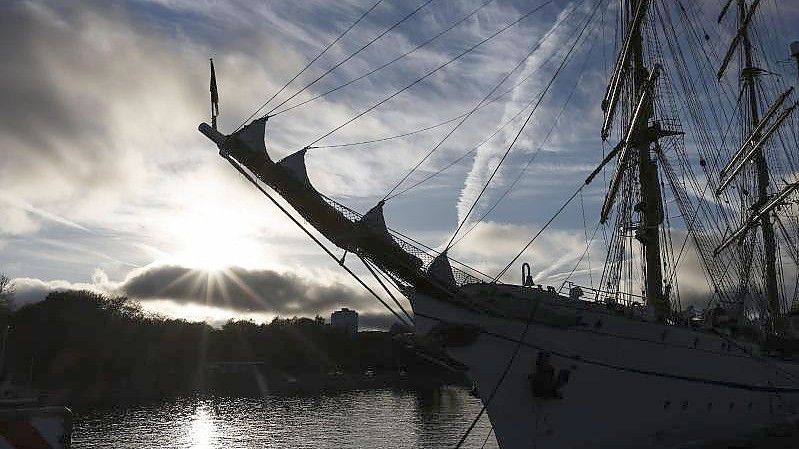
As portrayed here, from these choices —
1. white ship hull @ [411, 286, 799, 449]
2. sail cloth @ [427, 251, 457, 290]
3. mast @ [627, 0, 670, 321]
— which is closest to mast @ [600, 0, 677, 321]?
mast @ [627, 0, 670, 321]

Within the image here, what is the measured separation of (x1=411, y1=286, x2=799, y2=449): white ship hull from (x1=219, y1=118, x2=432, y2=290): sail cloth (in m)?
1.99

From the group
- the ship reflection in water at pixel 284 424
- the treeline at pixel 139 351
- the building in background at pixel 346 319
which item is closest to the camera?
the ship reflection in water at pixel 284 424

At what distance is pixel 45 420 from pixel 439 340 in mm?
17784

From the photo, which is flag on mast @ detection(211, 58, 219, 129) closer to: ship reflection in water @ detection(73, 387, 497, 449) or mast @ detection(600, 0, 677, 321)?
mast @ detection(600, 0, 677, 321)

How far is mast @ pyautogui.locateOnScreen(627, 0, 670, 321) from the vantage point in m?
32.0

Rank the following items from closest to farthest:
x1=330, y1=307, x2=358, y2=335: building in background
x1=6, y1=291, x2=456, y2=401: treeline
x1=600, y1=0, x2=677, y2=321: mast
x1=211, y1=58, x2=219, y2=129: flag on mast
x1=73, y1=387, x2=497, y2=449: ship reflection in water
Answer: x1=211, y1=58, x2=219, y2=129: flag on mast, x1=600, y1=0, x2=677, y2=321: mast, x1=73, y1=387, x2=497, y2=449: ship reflection in water, x1=6, y1=291, x2=456, y2=401: treeline, x1=330, y1=307, x2=358, y2=335: building in background

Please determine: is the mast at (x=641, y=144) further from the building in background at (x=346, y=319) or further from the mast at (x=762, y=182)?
the building in background at (x=346, y=319)

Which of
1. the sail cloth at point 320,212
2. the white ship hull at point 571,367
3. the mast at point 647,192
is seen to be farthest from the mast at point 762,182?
the sail cloth at point 320,212

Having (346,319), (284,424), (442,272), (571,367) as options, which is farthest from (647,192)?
(346,319)

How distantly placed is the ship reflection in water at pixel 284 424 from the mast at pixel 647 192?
1389cm

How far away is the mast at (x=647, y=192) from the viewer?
3198 centimetres

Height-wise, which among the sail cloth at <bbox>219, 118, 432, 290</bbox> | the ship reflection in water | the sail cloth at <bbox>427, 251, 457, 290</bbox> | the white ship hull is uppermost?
the sail cloth at <bbox>219, 118, 432, 290</bbox>

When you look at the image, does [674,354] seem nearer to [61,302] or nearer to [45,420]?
[45,420]

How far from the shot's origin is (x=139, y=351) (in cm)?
10325
